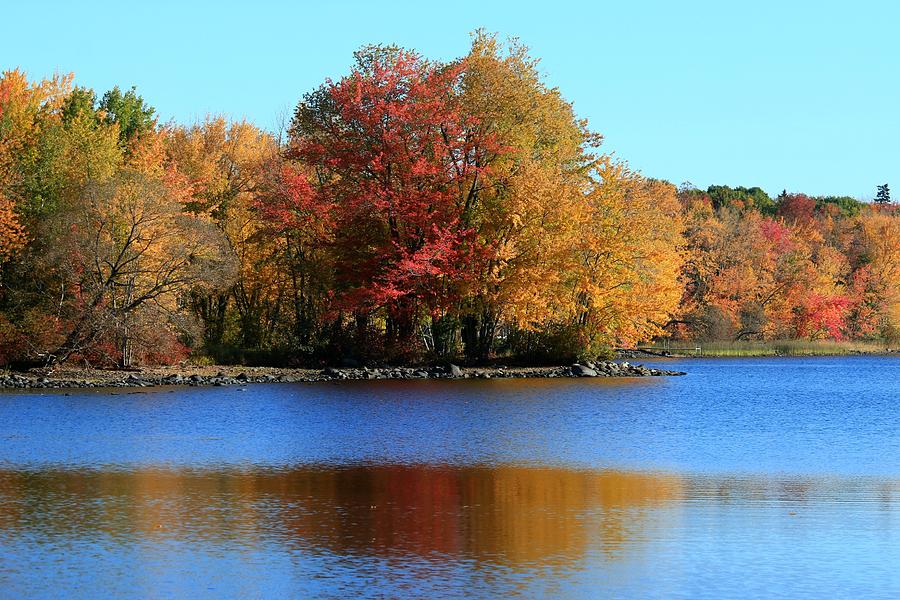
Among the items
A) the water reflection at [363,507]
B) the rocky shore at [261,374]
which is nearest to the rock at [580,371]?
the rocky shore at [261,374]

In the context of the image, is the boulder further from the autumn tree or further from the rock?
the autumn tree

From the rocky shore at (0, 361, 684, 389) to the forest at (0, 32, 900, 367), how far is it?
117cm

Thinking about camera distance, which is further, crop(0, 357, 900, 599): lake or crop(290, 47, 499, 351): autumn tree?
crop(290, 47, 499, 351): autumn tree

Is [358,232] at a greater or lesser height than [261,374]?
greater

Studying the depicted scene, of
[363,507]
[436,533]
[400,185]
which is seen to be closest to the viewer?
[436,533]

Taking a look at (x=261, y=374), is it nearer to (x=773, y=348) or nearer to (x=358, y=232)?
(x=358, y=232)

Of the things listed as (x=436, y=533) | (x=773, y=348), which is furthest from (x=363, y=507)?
(x=773, y=348)

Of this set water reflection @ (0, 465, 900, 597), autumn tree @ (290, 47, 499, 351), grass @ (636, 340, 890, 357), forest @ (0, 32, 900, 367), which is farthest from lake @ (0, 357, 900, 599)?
grass @ (636, 340, 890, 357)

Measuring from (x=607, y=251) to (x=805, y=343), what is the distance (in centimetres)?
3936

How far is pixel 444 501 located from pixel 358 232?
37.3m

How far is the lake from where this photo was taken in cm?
1283

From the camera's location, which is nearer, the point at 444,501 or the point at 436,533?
the point at 436,533

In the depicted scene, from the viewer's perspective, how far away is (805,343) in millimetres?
88688

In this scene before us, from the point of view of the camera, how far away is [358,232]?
54812 millimetres
